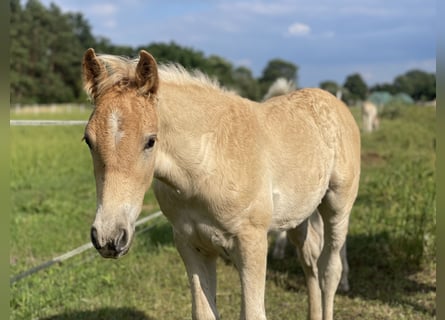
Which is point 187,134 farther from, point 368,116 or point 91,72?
point 368,116

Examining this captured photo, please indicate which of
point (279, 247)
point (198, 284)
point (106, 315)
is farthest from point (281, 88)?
point (198, 284)

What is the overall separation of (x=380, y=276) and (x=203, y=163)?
12.4ft

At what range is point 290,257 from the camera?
668 centimetres

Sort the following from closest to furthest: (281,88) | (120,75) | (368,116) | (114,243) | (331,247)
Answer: (114,243), (120,75), (331,247), (281,88), (368,116)

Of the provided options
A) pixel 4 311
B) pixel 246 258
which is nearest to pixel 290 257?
pixel 246 258

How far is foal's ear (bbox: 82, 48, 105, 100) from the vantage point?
2.66 metres

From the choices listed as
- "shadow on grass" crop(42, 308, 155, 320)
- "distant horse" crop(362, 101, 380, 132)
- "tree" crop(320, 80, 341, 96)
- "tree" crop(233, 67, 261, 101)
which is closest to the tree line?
"tree" crop(233, 67, 261, 101)

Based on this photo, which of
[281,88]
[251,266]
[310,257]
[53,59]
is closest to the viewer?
[251,266]

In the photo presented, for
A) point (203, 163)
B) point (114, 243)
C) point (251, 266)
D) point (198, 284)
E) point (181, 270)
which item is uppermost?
point (203, 163)

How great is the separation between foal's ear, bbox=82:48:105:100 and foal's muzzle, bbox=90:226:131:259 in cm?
82

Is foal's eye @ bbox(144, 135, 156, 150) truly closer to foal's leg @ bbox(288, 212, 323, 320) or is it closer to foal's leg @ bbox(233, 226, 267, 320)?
foal's leg @ bbox(233, 226, 267, 320)

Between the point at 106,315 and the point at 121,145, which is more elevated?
the point at 121,145

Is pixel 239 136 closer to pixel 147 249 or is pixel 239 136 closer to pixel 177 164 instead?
pixel 177 164

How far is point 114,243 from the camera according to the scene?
2314mm
